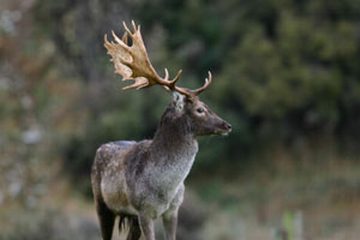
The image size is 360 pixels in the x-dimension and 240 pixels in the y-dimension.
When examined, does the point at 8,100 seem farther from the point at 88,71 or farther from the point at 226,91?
the point at 226,91

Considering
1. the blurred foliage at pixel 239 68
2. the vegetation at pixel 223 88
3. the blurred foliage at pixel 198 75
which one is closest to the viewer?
the vegetation at pixel 223 88

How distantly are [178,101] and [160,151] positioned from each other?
0.30m

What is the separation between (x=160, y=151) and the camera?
7.09 m

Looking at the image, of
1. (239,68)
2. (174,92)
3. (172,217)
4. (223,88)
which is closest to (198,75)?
(223,88)

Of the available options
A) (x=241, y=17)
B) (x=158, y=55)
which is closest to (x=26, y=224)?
(x=158, y=55)

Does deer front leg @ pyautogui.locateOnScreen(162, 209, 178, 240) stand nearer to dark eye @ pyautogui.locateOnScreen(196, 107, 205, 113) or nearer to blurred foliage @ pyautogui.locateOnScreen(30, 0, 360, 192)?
dark eye @ pyautogui.locateOnScreen(196, 107, 205, 113)

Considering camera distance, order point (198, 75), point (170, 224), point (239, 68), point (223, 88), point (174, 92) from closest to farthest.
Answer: point (174, 92) → point (170, 224) → point (239, 68) → point (223, 88) → point (198, 75)

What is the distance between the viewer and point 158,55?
31.5m

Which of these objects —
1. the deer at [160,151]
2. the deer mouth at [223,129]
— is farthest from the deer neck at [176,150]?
the deer mouth at [223,129]

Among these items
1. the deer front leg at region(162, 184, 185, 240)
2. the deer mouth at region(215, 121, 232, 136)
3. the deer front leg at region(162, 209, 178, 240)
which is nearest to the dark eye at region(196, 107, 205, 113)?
the deer mouth at region(215, 121, 232, 136)

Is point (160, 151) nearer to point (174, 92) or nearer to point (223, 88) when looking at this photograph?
point (174, 92)

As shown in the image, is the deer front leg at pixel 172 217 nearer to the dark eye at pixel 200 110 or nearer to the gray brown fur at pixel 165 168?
the gray brown fur at pixel 165 168

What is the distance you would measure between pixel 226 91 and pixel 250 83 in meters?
0.90

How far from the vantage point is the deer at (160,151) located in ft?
23.0
